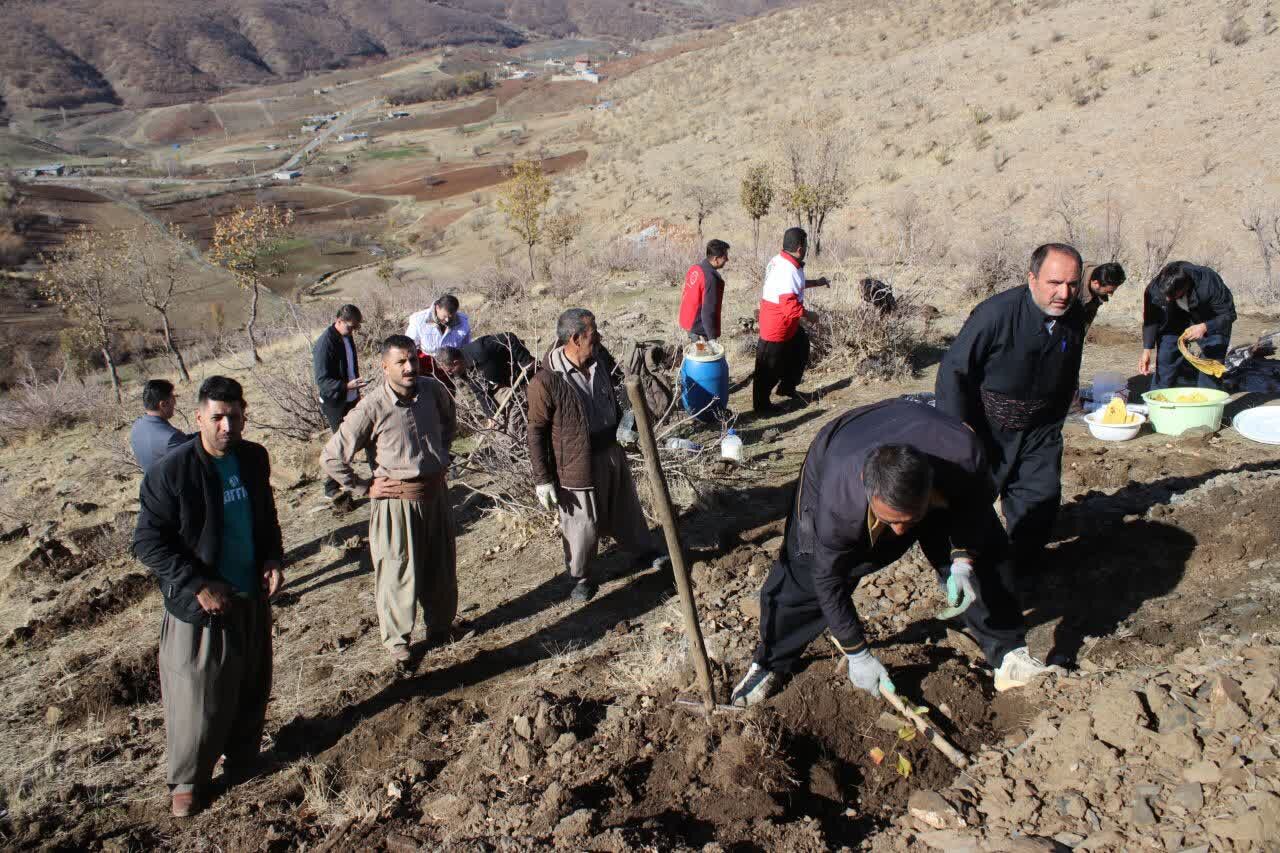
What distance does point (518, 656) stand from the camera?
175 inches

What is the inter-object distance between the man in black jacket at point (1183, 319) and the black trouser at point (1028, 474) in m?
2.69

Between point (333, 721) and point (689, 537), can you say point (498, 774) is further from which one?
point (689, 537)

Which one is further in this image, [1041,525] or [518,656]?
[518,656]

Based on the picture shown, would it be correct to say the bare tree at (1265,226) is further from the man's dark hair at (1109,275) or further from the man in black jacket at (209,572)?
the man in black jacket at (209,572)

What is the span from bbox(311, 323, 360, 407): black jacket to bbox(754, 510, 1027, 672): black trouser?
13.0ft

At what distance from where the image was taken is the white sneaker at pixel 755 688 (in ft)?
11.3

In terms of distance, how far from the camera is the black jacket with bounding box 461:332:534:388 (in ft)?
21.4

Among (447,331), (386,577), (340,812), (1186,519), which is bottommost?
(340,812)

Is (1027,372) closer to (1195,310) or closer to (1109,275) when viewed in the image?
(1109,275)

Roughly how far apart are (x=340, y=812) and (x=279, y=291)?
121 feet

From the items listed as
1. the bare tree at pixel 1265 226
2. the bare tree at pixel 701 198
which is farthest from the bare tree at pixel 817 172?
the bare tree at pixel 1265 226

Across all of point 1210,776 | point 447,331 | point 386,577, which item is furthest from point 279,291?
point 1210,776

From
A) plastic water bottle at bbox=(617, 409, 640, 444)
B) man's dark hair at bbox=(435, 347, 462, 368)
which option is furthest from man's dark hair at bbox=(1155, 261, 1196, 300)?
man's dark hair at bbox=(435, 347, 462, 368)

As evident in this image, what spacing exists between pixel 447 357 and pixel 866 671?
4.10 m
